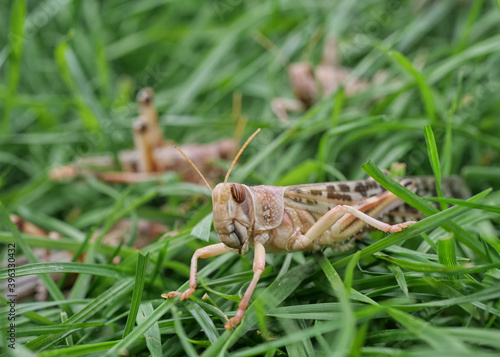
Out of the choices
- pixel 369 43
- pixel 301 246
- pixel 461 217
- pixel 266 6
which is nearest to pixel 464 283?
pixel 461 217

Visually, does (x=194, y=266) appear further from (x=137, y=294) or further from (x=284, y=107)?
(x=284, y=107)

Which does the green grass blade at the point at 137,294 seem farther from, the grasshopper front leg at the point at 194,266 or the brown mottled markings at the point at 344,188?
the brown mottled markings at the point at 344,188

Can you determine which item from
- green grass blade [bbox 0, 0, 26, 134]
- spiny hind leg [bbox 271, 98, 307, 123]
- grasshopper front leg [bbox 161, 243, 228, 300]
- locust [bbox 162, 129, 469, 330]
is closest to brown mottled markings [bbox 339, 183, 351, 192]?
locust [bbox 162, 129, 469, 330]

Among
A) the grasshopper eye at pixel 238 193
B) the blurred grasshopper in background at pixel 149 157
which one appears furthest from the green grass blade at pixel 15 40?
the grasshopper eye at pixel 238 193

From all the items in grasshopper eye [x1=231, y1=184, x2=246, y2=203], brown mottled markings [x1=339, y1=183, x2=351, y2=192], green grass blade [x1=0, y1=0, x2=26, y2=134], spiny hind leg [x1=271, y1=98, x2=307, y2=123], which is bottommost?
brown mottled markings [x1=339, y1=183, x2=351, y2=192]

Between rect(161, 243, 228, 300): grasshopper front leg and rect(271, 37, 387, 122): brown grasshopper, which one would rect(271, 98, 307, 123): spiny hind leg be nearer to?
rect(271, 37, 387, 122): brown grasshopper

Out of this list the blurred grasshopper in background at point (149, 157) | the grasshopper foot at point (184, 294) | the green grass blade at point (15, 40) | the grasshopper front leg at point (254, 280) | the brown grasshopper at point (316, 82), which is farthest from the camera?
the brown grasshopper at point (316, 82)
